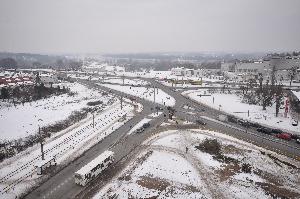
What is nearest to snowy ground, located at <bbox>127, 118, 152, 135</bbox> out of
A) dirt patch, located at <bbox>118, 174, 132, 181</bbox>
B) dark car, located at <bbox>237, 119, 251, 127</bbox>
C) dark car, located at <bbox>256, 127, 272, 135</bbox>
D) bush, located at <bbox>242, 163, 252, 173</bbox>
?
dirt patch, located at <bbox>118, 174, 132, 181</bbox>

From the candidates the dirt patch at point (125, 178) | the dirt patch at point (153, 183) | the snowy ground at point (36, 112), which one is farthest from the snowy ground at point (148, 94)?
the dirt patch at point (153, 183)

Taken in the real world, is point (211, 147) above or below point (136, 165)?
above

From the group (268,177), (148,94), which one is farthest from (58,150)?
(148,94)

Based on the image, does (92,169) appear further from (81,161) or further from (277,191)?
(277,191)

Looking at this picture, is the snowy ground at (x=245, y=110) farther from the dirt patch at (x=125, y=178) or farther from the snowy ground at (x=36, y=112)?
the dirt patch at (x=125, y=178)

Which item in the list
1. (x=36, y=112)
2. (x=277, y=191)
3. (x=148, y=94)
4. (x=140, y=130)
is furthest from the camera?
(x=148, y=94)

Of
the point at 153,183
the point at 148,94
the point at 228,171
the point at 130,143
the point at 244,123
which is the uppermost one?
the point at 148,94
